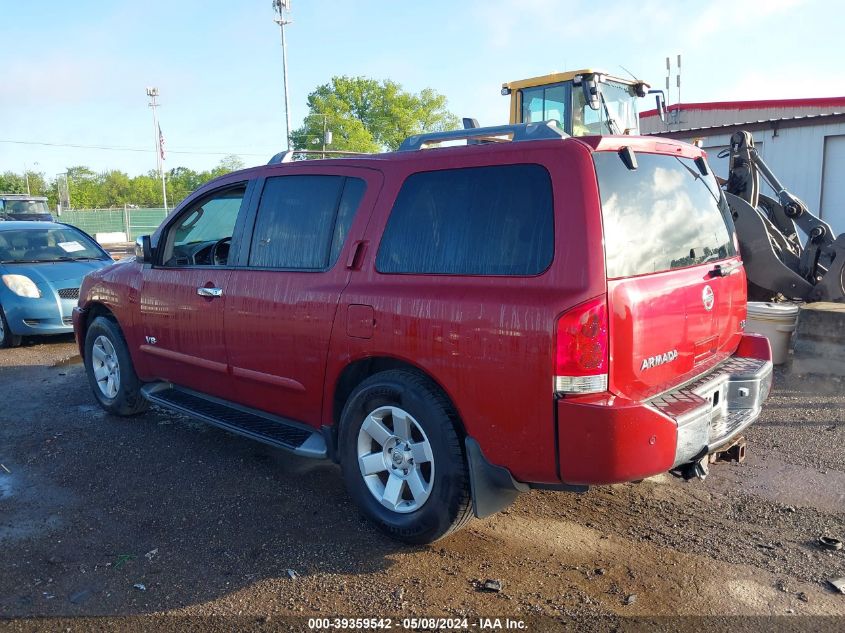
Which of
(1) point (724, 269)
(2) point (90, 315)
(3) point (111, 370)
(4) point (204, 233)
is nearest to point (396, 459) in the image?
(1) point (724, 269)

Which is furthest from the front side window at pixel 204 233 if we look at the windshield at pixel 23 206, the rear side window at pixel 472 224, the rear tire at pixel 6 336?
the windshield at pixel 23 206

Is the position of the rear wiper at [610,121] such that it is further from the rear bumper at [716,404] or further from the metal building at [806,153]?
the rear bumper at [716,404]

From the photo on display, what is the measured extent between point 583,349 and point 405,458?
3.71ft

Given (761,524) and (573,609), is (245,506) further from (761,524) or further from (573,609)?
(761,524)

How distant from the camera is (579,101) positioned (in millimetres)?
10758

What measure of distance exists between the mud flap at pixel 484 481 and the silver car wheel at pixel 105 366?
3.59 metres

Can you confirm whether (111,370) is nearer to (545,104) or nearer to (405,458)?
(405,458)

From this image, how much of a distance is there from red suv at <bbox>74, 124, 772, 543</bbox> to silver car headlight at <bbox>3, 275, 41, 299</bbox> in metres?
5.09

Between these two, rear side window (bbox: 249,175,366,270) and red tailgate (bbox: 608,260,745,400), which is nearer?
red tailgate (bbox: 608,260,745,400)

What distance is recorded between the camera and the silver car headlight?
8555 mm

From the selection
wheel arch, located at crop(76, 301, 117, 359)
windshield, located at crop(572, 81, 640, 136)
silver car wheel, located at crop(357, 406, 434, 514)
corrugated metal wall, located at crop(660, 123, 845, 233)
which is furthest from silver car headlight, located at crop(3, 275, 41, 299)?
corrugated metal wall, located at crop(660, 123, 845, 233)

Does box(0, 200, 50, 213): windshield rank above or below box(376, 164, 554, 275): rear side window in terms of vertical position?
above

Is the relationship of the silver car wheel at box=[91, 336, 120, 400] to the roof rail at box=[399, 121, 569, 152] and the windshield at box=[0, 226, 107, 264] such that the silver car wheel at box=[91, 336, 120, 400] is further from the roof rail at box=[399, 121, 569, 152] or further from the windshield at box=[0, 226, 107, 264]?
the windshield at box=[0, 226, 107, 264]

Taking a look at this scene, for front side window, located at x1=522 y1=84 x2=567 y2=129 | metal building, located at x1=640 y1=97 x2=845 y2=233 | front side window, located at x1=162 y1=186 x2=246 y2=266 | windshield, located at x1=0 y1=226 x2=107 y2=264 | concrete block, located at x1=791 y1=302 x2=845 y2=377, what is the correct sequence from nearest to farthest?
1. front side window, located at x1=162 y1=186 x2=246 y2=266
2. concrete block, located at x1=791 y1=302 x2=845 y2=377
3. windshield, located at x1=0 y1=226 x2=107 y2=264
4. front side window, located at x1=522 y1=84 x2=567 y2=129
5. metal building, located at x1=640 y1=97 x2=845 y2=233
